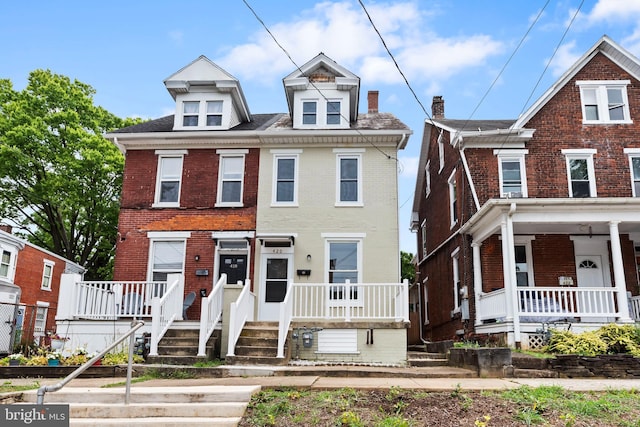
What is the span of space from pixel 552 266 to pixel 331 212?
6463mm

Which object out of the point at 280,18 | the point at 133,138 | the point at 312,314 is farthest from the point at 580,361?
the point at 133,138

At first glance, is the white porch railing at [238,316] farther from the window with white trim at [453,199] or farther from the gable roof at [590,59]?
the gable roof at [590,59]

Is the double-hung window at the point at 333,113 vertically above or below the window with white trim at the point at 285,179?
above

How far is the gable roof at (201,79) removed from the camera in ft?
50.9

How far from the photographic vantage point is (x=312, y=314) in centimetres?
1315

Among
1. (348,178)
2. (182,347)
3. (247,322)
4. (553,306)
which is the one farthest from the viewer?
(348,178)

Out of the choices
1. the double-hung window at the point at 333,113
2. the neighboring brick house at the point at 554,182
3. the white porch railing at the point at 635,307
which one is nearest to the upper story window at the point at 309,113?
the double-hung window at the point at 333,113

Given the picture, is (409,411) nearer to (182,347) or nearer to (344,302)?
(182,347)

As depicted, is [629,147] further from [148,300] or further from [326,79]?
[148,300]

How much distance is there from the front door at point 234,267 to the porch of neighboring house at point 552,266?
643 cm

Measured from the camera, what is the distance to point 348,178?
14.7 metres

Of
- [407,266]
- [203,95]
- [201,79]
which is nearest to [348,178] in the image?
[203,95]

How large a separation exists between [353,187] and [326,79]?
374 cm

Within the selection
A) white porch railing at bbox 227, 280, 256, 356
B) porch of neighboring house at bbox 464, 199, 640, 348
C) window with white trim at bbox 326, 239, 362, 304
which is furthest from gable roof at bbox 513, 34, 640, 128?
white porch railing at bbox 227, 280, 256, 356
